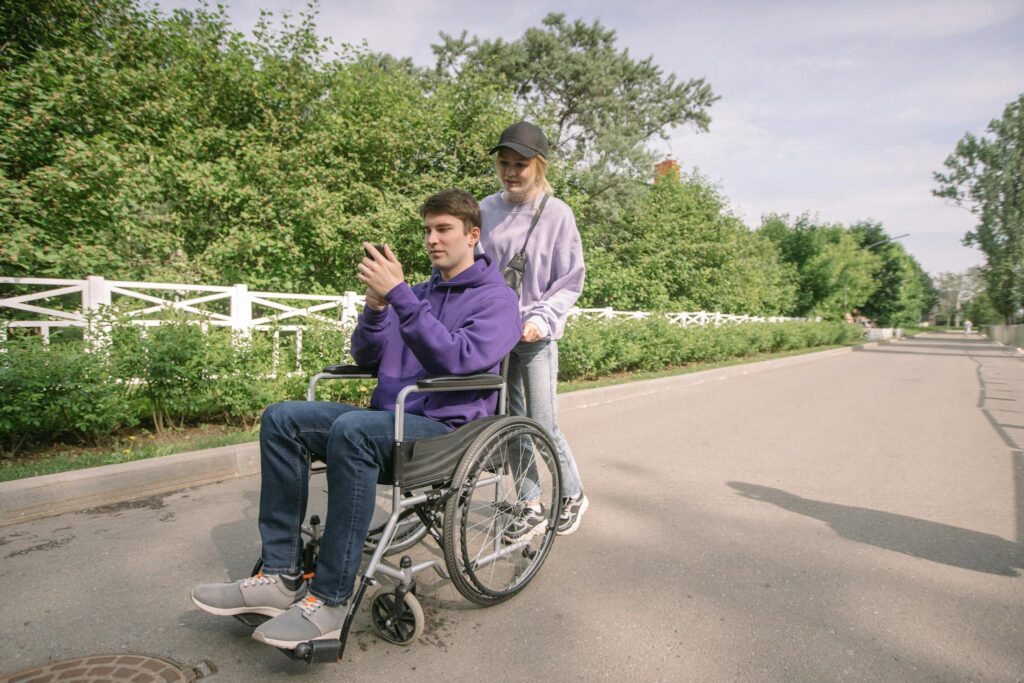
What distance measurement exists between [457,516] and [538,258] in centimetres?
138

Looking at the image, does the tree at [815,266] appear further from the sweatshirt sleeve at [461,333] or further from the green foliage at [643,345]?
the sweatshirt sleeve at [461,333]

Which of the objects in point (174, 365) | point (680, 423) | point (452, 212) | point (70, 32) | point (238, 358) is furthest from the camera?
→ point (70, 32)

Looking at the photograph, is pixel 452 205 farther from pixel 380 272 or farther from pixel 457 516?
pixel 457 516

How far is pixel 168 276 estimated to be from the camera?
895 centimetres

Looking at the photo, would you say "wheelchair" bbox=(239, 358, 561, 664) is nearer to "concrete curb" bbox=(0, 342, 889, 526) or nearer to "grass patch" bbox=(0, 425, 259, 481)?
"concrete curb" bbox=(0, 342, 889, 526)

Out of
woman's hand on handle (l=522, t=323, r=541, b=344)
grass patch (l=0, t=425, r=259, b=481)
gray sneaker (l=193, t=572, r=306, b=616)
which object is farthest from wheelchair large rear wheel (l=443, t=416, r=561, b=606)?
grass patch (l=0, t=425, r=259, b=481)

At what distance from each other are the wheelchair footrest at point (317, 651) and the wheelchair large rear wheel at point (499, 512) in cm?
47

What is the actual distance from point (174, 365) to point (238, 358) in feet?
1.78

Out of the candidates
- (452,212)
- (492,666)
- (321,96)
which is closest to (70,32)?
(321,96)

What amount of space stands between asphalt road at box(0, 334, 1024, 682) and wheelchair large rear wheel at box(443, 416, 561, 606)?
0.43 feet

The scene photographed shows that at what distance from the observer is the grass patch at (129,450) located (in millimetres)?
3969

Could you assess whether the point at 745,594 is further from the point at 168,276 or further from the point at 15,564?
the point at 168,276

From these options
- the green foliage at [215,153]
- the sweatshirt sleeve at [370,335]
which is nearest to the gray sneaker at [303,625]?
the sweatshirt sleeve at [370,335]

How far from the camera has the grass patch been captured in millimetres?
3969
